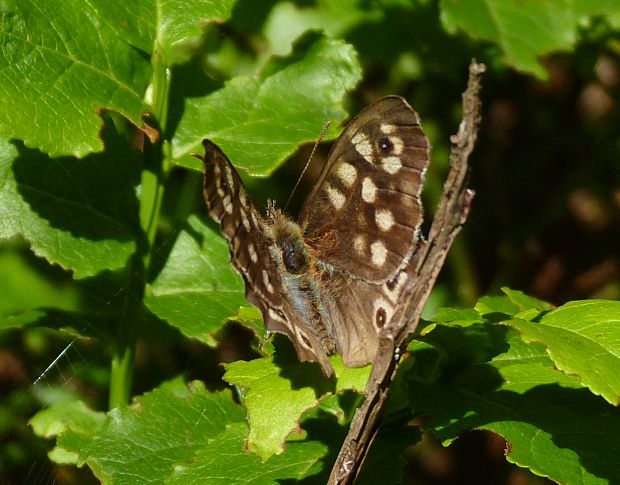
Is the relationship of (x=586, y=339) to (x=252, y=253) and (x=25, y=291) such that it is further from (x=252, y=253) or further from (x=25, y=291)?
(x=25, y=291)

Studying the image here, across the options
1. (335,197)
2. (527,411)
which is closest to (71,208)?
(335,197)

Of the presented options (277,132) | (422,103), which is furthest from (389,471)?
(422,103)

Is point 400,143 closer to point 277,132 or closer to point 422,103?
point 277,132

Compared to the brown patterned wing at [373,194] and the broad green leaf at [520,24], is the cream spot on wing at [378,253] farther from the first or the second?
the broad green leaf at [520,24]

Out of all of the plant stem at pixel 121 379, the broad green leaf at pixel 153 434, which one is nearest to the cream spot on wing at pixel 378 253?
the broad green leaf at pixel 153 434

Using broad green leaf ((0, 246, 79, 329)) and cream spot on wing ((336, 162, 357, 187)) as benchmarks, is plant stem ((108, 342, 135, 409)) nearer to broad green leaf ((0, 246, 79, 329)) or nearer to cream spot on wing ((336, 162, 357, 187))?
broad green leaf ((0, 246, 79, 329))

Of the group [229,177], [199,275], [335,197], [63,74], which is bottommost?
[199,275]

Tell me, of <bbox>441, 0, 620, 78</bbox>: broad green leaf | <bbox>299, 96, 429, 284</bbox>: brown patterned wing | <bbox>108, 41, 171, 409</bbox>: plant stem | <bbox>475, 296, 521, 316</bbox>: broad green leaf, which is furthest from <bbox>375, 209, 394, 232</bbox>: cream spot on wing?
<bbox>441, 0, 620, 78</bbox>: broad green leaf
